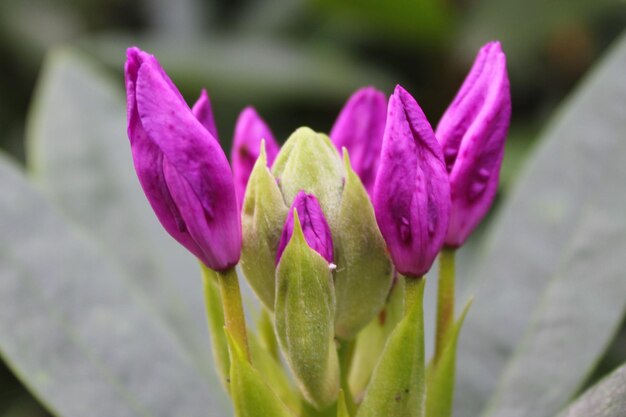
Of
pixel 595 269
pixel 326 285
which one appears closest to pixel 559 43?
pixel 595 269

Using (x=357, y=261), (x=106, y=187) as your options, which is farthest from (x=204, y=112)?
(x=106, y=187)

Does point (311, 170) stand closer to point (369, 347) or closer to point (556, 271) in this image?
point (369, 347)

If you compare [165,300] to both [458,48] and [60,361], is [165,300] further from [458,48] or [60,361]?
[458,48]

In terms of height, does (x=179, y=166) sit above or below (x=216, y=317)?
above

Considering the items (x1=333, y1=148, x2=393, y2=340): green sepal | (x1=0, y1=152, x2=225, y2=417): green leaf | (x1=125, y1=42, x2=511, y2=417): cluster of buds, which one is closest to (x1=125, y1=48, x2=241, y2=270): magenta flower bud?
(x1=125, y1=42, x2=511, y2=417): cluster of buds

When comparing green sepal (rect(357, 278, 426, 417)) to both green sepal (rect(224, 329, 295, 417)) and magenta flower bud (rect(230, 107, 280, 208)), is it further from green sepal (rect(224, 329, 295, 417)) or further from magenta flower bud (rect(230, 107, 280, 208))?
magenta flower bud (rect(230, 107, 280, 208))

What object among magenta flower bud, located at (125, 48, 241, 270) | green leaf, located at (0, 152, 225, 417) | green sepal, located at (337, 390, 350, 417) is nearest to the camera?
magenta flower bud, located at (125, 48, 241, 270)
